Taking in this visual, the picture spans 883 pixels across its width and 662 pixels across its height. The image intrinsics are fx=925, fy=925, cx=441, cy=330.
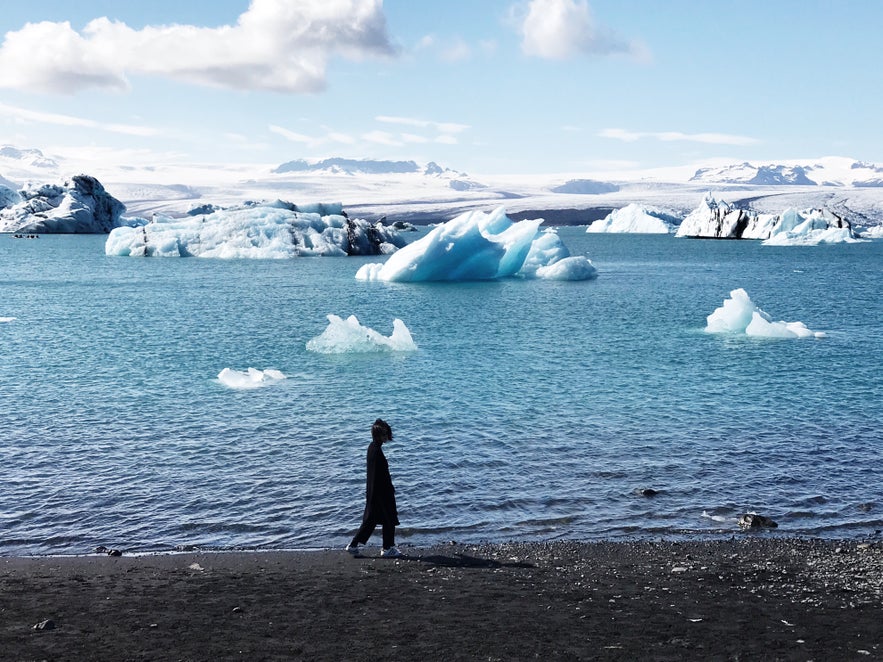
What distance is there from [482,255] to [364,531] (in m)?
42.2

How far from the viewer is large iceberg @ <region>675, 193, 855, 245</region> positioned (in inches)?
4279

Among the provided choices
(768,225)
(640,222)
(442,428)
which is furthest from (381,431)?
(640,222)

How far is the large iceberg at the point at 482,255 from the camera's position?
50.0 meters

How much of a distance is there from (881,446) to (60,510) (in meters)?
13.3

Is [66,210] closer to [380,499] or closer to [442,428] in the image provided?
[442,428]

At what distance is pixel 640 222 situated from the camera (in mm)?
163125

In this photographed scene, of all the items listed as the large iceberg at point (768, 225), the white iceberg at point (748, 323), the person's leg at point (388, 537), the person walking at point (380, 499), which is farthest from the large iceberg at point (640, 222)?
the person's leg at point (388, 537)

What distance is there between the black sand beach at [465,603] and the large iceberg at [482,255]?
38571 millimetres

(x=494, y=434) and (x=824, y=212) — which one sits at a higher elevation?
(x=824, y=212)

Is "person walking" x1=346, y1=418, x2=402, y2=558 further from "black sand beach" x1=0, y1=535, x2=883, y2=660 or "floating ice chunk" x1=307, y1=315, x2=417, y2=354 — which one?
"floating ice chunk" x1=307, y1=315, x2=417, y2=354

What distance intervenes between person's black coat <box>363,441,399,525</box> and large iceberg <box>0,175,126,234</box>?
130 meters

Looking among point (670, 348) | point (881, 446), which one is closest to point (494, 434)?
point (881, 446)

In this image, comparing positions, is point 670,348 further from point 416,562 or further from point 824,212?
point 824,212

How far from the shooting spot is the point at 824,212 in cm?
11125
